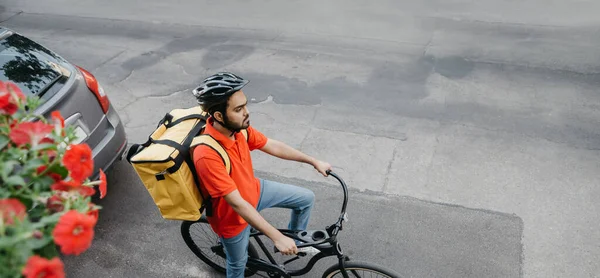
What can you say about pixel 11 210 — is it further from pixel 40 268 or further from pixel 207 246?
pixel 207 246

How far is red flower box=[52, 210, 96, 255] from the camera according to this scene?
47.0 inches

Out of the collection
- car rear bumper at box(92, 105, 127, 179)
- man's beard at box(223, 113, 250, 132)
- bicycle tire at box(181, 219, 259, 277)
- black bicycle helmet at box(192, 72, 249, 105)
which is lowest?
bicycle tire at box(181, 219, 259, 277)

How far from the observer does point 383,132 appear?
6.00 m

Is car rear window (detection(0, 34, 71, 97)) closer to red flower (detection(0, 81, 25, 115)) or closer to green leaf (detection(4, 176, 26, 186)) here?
red flower (detection(0, 81, 25, 115))

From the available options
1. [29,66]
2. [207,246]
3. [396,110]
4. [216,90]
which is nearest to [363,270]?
[216,90]

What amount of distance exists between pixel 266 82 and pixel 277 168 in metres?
2.34

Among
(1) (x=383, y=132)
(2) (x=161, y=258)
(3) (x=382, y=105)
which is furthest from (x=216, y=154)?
(3) (x=382, y=105)

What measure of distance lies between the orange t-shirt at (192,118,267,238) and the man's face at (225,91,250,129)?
4.6 inches

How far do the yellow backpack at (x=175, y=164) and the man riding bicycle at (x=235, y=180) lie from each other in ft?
0.20

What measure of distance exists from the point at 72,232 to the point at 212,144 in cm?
157

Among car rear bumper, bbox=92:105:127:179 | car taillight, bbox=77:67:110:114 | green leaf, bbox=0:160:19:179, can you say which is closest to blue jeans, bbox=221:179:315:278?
car rear bumper, bbox=92:105:127:179

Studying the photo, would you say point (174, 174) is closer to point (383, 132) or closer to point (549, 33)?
point (383, 132)

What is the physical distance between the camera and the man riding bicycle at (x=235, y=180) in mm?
2742

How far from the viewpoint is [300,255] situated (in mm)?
3316
